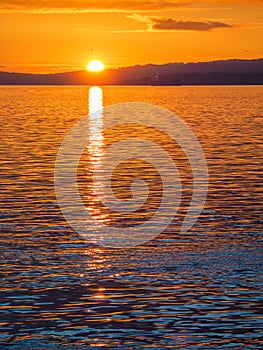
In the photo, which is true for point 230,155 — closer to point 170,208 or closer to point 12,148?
point 12,148

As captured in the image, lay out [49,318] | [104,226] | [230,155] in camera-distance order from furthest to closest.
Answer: [230,155] < [104,226] < [49,318]


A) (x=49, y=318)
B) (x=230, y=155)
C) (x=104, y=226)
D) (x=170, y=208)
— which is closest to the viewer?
(x=49, y=318)

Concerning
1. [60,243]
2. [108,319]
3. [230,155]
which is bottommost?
[108,319]

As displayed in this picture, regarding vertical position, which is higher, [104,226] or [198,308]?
[104,226]

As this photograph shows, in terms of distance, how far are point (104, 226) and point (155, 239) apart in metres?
4.04

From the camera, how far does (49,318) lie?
25.8m

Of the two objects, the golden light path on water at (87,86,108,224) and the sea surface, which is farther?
the golden light path on water at (87,86,108,224)

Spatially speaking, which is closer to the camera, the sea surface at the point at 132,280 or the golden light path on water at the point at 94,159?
the sea surface at the point at 132,280

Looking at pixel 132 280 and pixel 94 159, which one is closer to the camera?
pixel 132 280

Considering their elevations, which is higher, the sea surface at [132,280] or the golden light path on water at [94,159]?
the golden light path on water at [94,159]

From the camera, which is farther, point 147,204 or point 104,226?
point 147,204

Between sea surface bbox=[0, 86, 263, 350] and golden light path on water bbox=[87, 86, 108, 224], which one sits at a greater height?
golden light path on water bbox=[87, 86, 108, 224]

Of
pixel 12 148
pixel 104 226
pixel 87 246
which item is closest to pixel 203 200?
pixel 104 226

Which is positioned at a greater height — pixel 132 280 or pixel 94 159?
pixel 94 159
